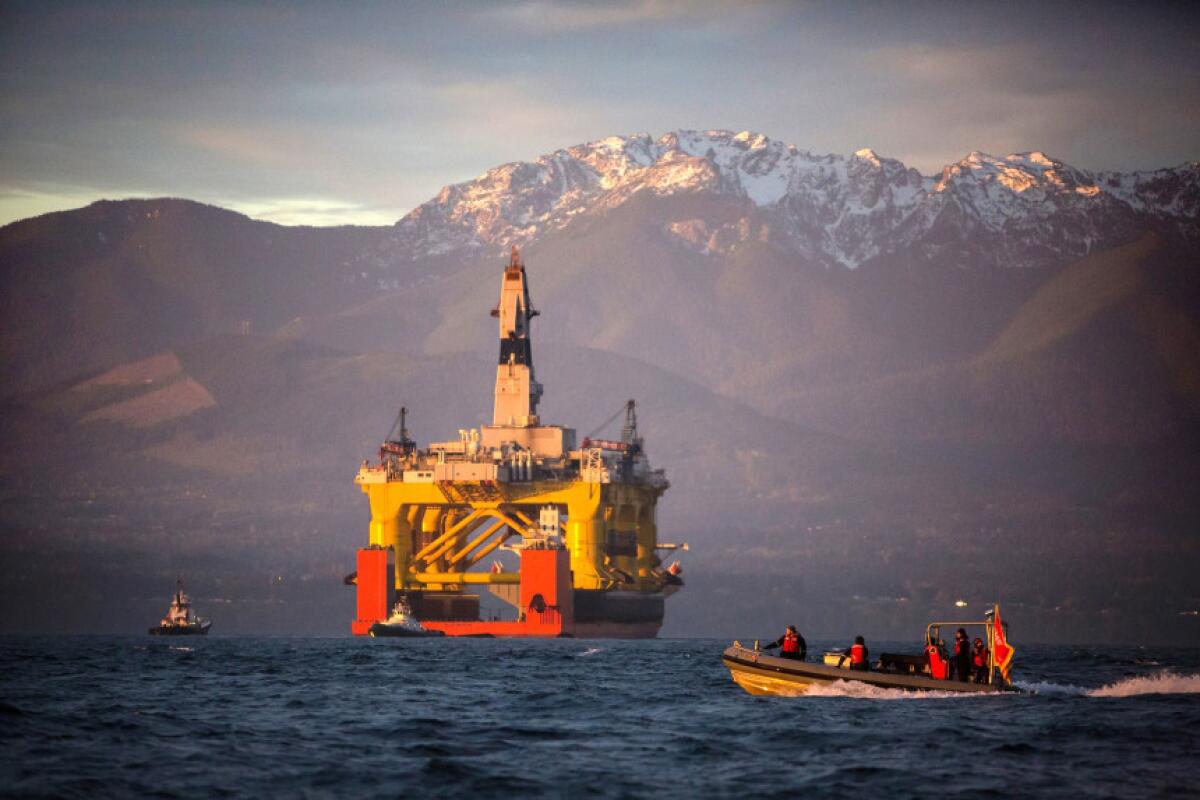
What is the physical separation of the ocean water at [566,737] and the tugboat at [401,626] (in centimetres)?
5297

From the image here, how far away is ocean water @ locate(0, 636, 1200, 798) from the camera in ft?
181

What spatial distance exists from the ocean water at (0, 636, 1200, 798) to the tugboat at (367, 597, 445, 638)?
53.0 meters

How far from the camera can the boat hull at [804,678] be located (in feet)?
239

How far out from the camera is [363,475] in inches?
6033

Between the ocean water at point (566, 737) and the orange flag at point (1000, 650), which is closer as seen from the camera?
the ocean water at point (566, 737)

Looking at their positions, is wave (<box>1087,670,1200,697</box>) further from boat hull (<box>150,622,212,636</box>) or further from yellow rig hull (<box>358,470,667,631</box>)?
boat hull (<box>150,622,212,636</box>)

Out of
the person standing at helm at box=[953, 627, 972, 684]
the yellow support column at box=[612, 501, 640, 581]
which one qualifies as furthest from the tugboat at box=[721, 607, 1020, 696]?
the yellow support column at box=[612, 501, 640, 581]

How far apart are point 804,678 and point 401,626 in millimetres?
76772

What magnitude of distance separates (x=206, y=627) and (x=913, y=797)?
417 feet

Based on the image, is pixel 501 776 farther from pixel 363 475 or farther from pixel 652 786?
pixel 363 475

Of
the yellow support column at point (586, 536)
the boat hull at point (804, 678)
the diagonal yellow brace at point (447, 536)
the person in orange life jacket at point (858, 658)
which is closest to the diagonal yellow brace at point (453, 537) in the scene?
the diagonal yellow brace at point (447, 536)

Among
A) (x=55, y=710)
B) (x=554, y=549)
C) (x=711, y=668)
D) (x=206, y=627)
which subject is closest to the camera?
(x=55, y=710)

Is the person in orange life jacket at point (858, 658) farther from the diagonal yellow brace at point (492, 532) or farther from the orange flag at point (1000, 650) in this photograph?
the diagonal yellow brace at point (492, 532)

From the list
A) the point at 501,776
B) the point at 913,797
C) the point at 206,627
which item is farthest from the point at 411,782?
the point at 206,627
